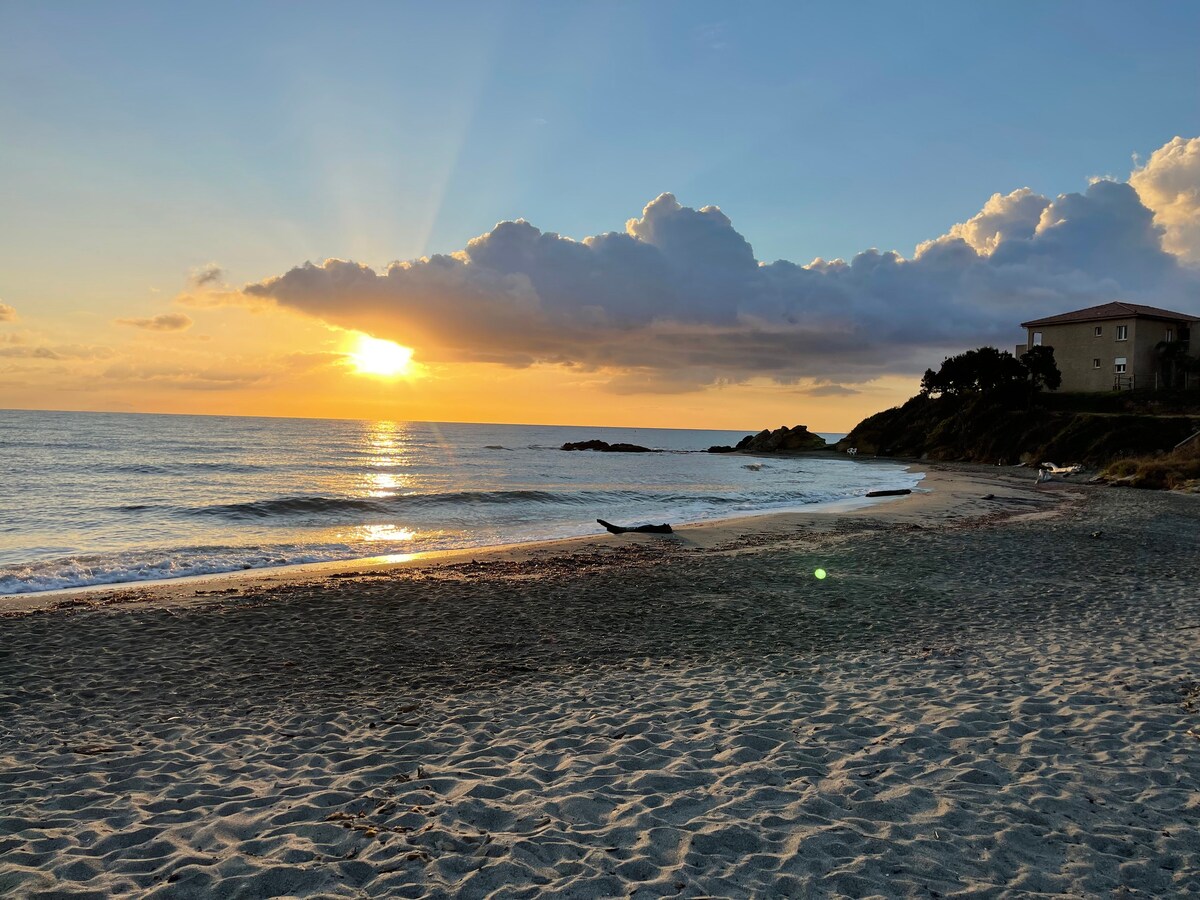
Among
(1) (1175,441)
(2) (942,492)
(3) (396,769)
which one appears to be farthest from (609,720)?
(1) (1175,441)

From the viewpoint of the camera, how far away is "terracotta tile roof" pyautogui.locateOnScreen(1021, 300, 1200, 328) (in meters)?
62.5

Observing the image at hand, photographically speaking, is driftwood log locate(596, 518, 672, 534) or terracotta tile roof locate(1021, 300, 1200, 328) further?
terracotta tile roof locate(1021, 300, 1200, 328)

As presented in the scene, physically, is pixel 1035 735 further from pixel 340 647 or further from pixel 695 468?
pixel 695 468

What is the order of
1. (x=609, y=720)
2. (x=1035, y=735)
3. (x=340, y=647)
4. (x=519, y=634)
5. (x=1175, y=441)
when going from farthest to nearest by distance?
(x=1175, y=441), (x=519, y=634), (x=340, y=647), (x=609, y=720), (x=1035, y=735)

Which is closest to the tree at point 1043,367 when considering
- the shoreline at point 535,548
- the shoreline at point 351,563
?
the shoreline at point 535,548

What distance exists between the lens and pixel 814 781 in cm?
559

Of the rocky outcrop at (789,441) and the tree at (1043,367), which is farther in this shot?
the rocky outcrop at (789,441)

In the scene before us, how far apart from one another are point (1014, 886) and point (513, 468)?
6072cm

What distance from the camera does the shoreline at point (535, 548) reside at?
13.5 m

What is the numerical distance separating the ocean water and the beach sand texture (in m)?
7.09

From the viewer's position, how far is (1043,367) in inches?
2687

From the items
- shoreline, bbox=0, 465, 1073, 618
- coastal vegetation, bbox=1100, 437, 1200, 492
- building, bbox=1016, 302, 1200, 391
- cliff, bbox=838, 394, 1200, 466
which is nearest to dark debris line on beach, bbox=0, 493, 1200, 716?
shoreline, bbox=0, 465, 1073, 618

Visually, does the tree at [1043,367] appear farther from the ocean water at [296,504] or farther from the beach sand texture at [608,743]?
the beach sand texture at [608,743]

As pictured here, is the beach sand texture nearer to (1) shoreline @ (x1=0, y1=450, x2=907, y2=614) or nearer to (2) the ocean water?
(1) shoreline @ (x1=0, y1=450, x2=907, y2=614)
